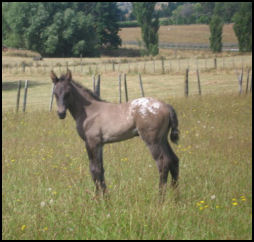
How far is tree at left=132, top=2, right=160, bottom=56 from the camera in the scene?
70750 mm

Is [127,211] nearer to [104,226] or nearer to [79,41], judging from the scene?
[104,226]

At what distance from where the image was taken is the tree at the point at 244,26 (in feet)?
199

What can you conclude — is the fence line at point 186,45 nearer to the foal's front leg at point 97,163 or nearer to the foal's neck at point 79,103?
the foal's neck at point 79,103

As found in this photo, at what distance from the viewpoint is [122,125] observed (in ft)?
21.4

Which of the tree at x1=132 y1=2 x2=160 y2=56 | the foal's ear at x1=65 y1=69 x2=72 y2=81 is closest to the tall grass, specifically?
the foal's ear at x1=65 y1=69 x2=72 y2=81

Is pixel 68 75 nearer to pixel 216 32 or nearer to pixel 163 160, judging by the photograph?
pixel 163 160

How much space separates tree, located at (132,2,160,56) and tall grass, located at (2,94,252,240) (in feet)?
195

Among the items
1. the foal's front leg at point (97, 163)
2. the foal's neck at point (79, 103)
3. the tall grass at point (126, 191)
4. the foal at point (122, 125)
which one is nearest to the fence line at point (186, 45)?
the tall grass at point (126, 191)

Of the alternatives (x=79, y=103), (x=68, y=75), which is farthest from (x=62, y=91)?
(x=79, y=103)

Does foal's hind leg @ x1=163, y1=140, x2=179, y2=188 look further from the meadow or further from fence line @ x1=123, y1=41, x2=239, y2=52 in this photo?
fence line @ x1=123, y1=41, x2=239, y2=52

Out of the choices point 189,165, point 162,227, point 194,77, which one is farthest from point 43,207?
point 194,77

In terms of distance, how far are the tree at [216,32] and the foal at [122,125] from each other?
64135 mm

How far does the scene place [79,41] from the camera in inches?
2569

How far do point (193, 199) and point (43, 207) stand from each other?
2237 millimetres
